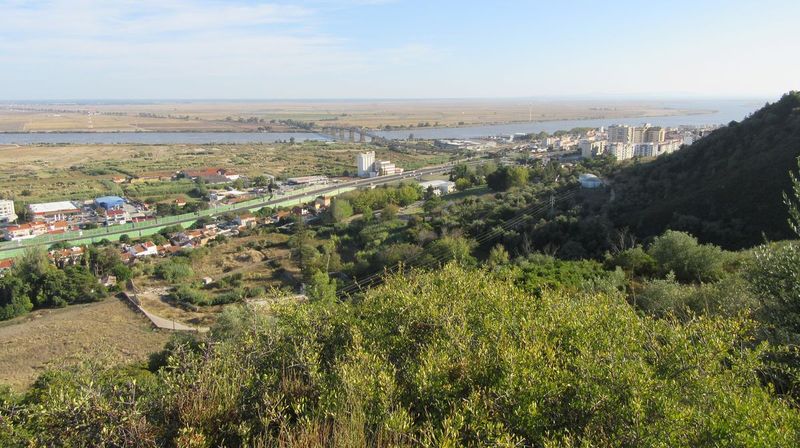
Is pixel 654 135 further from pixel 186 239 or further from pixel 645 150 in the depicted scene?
pixel 186 239

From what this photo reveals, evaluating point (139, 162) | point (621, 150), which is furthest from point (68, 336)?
point (139, 162)

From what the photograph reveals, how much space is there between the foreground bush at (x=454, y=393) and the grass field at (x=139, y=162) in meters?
39.2

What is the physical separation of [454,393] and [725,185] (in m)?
16.0

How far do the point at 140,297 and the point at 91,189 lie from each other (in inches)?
1154

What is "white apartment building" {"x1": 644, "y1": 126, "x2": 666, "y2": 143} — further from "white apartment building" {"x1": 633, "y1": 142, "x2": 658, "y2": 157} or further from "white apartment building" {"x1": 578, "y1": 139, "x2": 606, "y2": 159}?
"white apartment building" {"x1": 578, "y1": 139, "x2": 606, "y2": 159}

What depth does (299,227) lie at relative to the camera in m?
26.2

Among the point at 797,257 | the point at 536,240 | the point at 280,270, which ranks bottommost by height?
the point at 280,270

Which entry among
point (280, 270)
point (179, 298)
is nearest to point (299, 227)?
point (280, 270)

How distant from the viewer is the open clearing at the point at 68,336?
1182cm

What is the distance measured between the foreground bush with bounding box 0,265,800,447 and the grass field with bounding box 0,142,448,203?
39182mm

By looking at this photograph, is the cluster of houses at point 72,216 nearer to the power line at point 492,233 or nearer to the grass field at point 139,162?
the grass field at point 139,162

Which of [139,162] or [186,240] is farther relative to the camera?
[139,162]

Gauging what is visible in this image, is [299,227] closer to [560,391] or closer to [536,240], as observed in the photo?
[536,240]

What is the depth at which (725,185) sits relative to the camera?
1591 cm
